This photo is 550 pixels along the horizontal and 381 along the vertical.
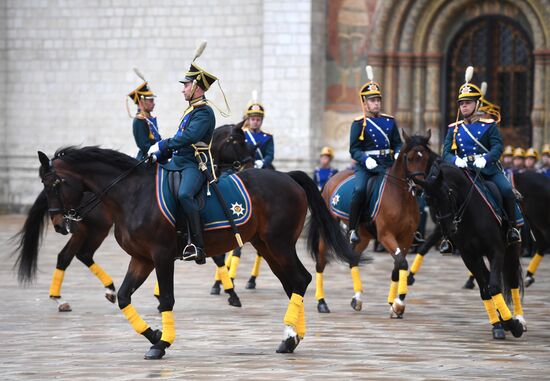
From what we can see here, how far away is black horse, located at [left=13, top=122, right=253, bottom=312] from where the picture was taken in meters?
13.9

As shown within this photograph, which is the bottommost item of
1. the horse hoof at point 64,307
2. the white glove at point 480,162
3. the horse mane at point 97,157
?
the horse hoof at point 64,307

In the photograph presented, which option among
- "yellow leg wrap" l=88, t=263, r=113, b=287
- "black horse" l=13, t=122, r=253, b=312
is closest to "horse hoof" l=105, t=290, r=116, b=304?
"black horse" l=13, t=122, r=253, b=312

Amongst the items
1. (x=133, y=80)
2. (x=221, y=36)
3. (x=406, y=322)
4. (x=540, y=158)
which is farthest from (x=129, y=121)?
(x=406, y=322)

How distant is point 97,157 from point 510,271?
14.7 ft

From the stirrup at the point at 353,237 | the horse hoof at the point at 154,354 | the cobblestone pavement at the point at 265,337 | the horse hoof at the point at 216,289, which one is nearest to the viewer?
the cobblestone pavement at the point at 265,337

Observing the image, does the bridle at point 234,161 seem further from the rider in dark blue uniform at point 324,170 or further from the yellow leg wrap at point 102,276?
the rider in dark blue uniform at point 324,170

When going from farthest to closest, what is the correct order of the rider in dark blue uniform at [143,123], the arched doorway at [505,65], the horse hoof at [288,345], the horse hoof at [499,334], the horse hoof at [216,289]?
the arched doorway at [505,65] → the horse hoof at [216,289] → the rider in dark blue uniform at [143,123] → the horse hoof at [499,334] → the horse hoof at [288,345]

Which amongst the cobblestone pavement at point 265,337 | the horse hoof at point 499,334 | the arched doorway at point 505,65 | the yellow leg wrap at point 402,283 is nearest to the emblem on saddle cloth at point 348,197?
the yellow leg wrap at point 402,283

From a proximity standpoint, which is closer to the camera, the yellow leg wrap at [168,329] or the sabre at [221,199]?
the yellow leg wrap at [168,329]

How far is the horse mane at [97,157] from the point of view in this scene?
1152 centimetres

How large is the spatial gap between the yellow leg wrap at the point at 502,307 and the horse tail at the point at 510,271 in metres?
0.74

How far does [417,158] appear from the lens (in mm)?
13055

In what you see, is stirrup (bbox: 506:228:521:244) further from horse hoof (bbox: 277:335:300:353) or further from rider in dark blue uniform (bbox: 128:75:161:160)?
rider in dark blue uniform (bbox: 128:75:161:160)

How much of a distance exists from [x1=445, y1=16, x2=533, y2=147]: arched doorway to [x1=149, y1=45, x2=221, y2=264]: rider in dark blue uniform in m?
15.0
